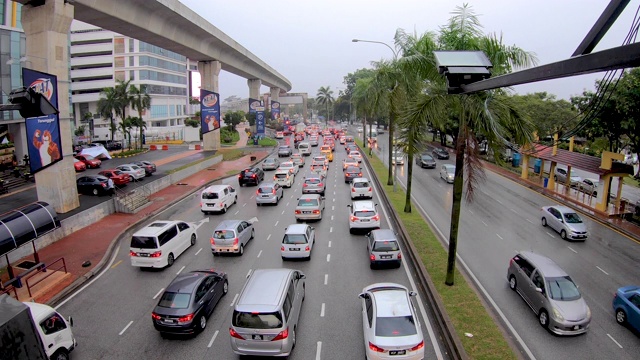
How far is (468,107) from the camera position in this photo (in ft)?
46.4

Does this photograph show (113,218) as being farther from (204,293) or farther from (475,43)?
(475,43)

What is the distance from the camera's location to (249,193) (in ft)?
116

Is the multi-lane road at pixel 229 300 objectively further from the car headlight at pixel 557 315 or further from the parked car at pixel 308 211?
the car headlight at pixel 557 315

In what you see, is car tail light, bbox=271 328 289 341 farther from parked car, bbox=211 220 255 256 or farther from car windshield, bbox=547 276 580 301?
parked car, bbox=211 220 255 256

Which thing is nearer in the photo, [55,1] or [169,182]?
[55,1]

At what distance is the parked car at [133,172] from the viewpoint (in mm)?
37125

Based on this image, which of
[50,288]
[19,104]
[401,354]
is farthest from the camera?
[50,288]

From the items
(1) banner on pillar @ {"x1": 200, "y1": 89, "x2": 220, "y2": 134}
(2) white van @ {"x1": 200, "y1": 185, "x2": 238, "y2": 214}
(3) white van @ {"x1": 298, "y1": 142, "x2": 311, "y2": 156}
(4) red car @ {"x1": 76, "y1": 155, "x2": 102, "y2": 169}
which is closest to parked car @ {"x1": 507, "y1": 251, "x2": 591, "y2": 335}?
(2) white van @ {"x1": 200, "y1": 185, "x2": 238, "y2": 214}

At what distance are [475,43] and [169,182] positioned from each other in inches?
1196

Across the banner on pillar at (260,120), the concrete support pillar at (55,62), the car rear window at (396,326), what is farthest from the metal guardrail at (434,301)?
the banner on pillar at (260,120)

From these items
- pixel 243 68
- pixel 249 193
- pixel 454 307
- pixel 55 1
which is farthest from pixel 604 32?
pixel 243 68

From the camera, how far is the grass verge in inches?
465

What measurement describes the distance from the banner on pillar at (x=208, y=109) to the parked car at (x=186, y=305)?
39730 millimetres

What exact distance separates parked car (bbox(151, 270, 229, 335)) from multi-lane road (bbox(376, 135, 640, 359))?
31.8ft
